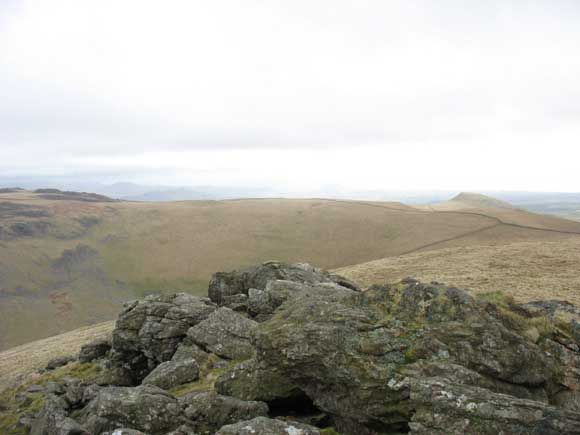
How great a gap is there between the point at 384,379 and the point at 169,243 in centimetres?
11442

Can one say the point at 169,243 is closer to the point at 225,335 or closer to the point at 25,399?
the point at 25,399

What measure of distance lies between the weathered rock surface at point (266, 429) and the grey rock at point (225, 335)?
773cm

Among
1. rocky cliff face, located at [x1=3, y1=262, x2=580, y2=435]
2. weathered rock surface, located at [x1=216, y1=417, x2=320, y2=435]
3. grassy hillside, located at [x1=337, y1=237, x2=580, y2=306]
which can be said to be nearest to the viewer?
rocky cliff face, located at [x1=3, y1=262, x2=580, y2=435]

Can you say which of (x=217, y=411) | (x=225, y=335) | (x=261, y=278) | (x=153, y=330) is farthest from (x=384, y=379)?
(x=261, y=278)

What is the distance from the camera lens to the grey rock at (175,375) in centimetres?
1669

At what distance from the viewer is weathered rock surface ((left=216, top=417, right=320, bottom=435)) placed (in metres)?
9.83

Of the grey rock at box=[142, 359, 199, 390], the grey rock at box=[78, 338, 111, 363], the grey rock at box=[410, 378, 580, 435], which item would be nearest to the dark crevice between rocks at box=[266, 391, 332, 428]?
the grey rock at box=[410, 378, 580, 435]

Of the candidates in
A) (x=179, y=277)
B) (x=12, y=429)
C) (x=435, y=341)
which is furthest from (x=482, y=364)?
(x=179, y=277)

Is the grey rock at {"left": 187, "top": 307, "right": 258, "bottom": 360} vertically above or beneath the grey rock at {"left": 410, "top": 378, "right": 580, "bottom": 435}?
beneath

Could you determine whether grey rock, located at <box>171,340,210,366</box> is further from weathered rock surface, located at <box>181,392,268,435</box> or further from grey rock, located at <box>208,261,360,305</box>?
grey rock, located at <box>208,261,360,305</box>

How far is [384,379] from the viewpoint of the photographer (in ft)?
35.1

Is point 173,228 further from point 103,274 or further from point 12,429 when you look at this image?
point 12,429

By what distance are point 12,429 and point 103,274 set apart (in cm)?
9177

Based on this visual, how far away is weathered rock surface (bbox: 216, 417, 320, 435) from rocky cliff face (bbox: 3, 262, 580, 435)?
3 centimetres
